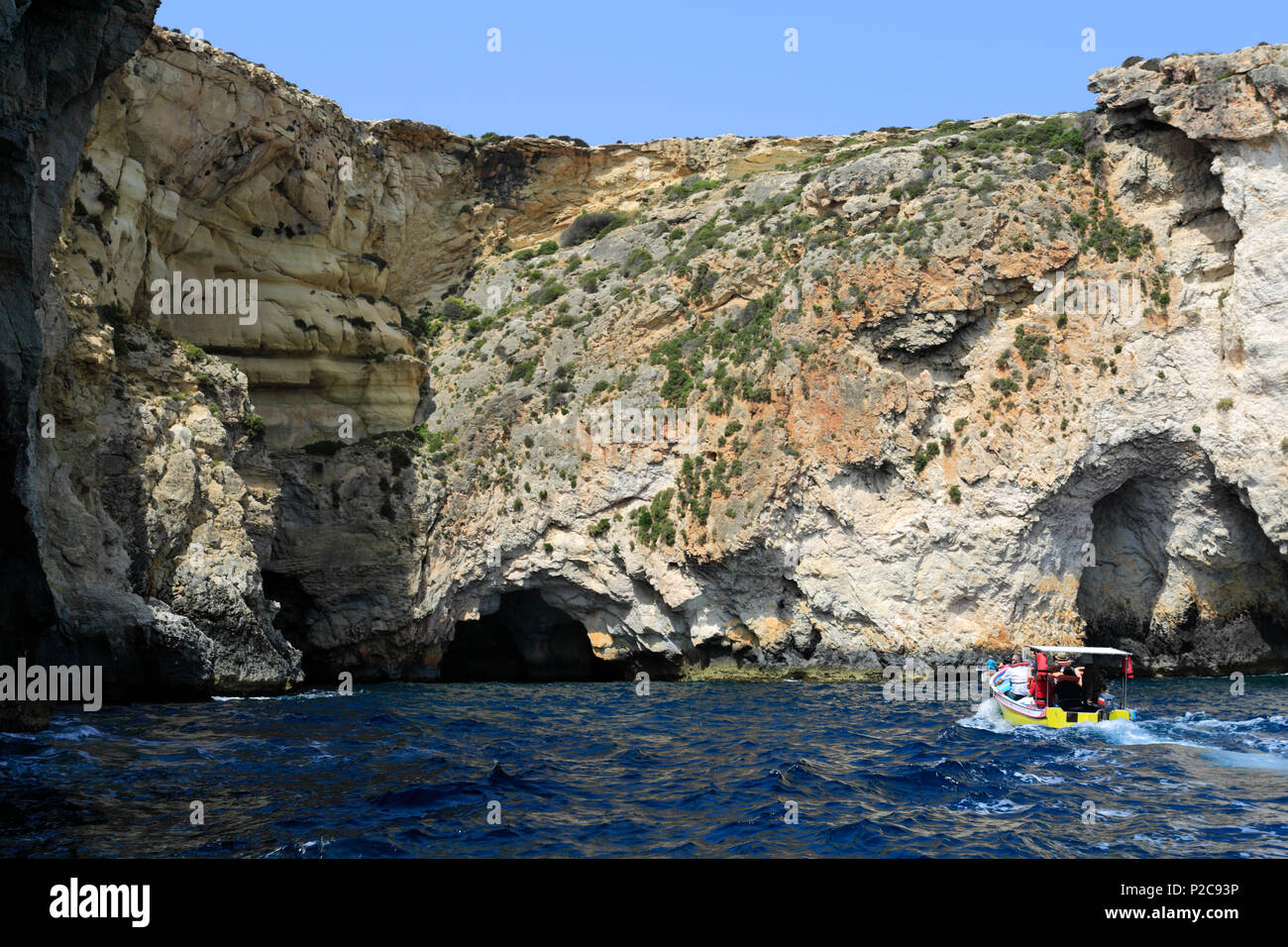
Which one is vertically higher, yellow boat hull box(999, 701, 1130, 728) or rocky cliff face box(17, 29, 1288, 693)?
rocky cliff face box(17, 29, 1288, 693)

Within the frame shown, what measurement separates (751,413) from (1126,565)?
16550 millimetres

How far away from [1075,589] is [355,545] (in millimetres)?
29338

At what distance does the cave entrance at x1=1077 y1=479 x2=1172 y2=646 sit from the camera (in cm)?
4131

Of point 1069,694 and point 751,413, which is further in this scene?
point 751,413

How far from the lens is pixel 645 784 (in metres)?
17.8

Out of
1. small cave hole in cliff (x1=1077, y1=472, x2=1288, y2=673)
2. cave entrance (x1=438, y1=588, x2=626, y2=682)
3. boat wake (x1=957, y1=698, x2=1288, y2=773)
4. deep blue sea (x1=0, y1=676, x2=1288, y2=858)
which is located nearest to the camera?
deep blue sea (x1=0, y1=676, x2=1288, y2=858)

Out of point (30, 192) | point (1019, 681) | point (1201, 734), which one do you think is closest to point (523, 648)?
point (1019, 681)

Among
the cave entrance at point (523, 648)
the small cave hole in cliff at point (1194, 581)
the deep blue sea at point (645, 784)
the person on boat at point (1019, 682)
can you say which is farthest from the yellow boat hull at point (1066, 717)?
the cave entrance at point (523, 648)

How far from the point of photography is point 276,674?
34.2 meters

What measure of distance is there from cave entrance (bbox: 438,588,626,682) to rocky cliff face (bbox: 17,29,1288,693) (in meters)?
0.15

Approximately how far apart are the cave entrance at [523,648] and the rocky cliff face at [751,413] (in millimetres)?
149

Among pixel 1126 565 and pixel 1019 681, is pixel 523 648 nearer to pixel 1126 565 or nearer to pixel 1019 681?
pixel 1126 565

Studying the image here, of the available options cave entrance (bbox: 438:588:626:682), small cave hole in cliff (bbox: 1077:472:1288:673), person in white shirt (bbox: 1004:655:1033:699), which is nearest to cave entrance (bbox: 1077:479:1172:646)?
small cave hole in cliff (bbox: 1077:472:1288:673)

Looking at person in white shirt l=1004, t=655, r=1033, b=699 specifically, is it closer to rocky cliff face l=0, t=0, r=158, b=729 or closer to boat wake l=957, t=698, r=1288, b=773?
boat wake l=957, t=698, r=1288, b=773
